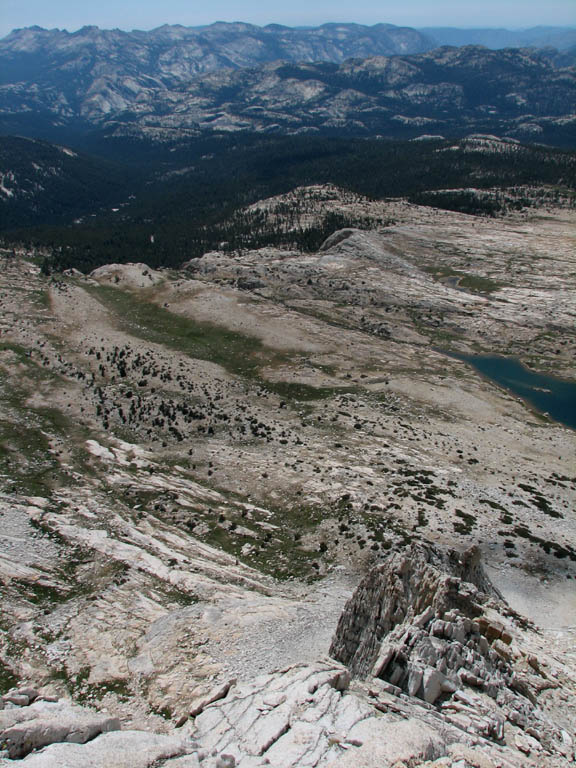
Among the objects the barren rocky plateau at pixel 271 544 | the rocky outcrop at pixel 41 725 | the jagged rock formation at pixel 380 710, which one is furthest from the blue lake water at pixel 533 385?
the rocky outcrop at pixel 41 725

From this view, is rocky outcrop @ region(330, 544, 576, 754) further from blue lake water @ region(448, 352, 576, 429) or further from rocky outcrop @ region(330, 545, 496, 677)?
blue lake water @ region(448, 352, 576, 429)

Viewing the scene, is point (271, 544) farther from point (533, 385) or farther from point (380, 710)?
point (533, 385)

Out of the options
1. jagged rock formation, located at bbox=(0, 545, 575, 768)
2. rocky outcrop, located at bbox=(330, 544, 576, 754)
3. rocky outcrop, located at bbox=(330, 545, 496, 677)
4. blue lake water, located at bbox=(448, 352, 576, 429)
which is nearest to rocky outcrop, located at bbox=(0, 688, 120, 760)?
jagged rock formation, located at bbox=(0, 545, 575, 768)

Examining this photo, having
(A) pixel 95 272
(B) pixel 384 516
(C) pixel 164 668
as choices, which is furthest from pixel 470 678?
(A) pixel 95 272

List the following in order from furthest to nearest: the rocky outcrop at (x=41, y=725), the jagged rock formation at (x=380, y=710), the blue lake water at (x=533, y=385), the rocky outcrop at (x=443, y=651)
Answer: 1. the blue lake water at (x=533, y=385)
2. the rocky outcrop at (x=443, y=651)
3. the jagged rock formation at (x=380, y=710)
4. the rocky outcrop at (x=41, y=725)

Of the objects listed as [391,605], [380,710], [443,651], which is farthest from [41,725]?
[391,605]

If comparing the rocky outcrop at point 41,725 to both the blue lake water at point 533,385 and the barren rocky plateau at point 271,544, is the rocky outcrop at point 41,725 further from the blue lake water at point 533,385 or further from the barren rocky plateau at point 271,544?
the blue lake water at point 533,385
